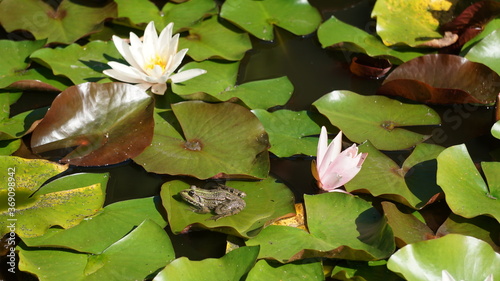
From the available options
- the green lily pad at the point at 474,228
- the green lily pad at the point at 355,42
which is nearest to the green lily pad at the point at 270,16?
the green lily pad at the point at 355,42

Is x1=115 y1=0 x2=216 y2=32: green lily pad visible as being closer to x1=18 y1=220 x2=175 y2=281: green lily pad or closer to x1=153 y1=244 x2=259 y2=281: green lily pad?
x1=18 y1=220 x2=175 y2=281: green lily pad

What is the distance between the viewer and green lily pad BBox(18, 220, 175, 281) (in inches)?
90.8

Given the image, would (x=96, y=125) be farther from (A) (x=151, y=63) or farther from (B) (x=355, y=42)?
(B) (x=355, y=42)

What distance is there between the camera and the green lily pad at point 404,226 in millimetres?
2497

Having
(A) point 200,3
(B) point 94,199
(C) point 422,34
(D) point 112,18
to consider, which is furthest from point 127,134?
(C) point 422,34

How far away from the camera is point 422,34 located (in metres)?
3.76

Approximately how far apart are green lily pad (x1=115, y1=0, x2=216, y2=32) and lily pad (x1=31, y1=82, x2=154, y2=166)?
2.80 feet

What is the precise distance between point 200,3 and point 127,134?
55.5 inches

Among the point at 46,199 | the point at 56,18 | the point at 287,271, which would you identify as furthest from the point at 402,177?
the point at 56,18

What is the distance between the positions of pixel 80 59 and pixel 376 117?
1866 mm

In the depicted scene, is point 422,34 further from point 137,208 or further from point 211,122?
point 137,208

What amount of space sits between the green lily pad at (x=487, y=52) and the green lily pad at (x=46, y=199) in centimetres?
244

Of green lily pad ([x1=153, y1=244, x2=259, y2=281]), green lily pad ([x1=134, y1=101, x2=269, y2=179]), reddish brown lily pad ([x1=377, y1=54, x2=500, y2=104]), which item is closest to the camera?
green lily pad ([x1=153, y1=244, x2=259, y2=281])

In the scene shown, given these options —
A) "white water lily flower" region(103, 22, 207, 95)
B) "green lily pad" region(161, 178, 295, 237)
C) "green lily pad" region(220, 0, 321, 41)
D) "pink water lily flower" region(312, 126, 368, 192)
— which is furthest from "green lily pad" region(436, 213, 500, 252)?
"green lily pad" region(220, 0, 321, 41)
